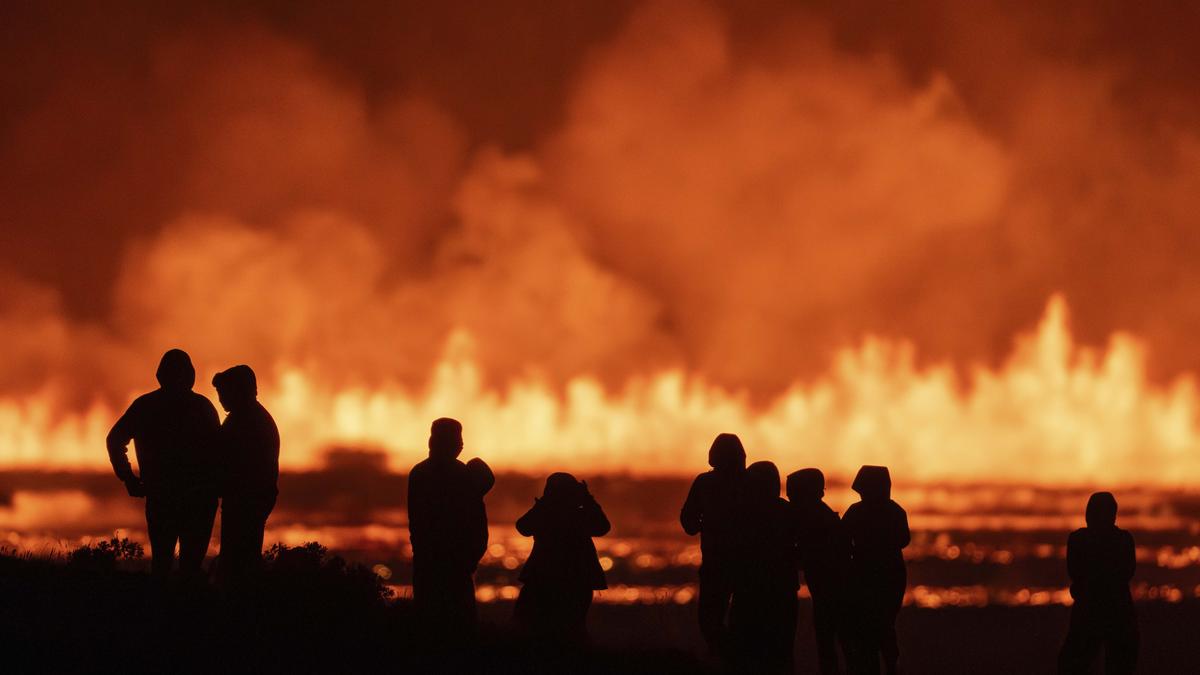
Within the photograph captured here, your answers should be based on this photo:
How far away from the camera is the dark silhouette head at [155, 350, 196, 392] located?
20547 millimetres

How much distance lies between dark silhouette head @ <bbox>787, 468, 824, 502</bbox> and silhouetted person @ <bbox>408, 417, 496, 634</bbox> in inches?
141

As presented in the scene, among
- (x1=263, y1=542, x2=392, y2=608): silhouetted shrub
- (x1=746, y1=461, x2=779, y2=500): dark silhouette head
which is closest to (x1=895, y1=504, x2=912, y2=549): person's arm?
(x1=746, y1=461, x2=779, y2=500): dark silhouette head

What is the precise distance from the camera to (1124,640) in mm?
20859

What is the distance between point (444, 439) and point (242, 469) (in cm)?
246

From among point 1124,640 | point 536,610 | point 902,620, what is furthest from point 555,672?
point 902,620

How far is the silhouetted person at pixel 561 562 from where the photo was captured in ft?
69.2

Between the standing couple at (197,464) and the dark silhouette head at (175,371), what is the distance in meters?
0.01

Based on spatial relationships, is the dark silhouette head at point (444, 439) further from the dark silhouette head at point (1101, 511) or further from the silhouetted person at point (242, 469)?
the dark silhouette head at point (1101, 511)

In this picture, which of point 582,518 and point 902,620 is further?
point 902,620

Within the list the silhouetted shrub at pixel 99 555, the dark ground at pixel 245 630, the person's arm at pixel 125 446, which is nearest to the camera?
the dark ground at pixel 245 630

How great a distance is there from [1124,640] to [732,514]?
4.88 meters

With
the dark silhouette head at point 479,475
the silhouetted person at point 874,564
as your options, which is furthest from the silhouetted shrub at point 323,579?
the silhouetted person at point 874,564

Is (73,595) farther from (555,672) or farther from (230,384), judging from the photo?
(555,672)

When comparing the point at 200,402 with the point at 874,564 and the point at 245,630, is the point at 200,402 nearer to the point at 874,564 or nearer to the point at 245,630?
the point at 245,630
